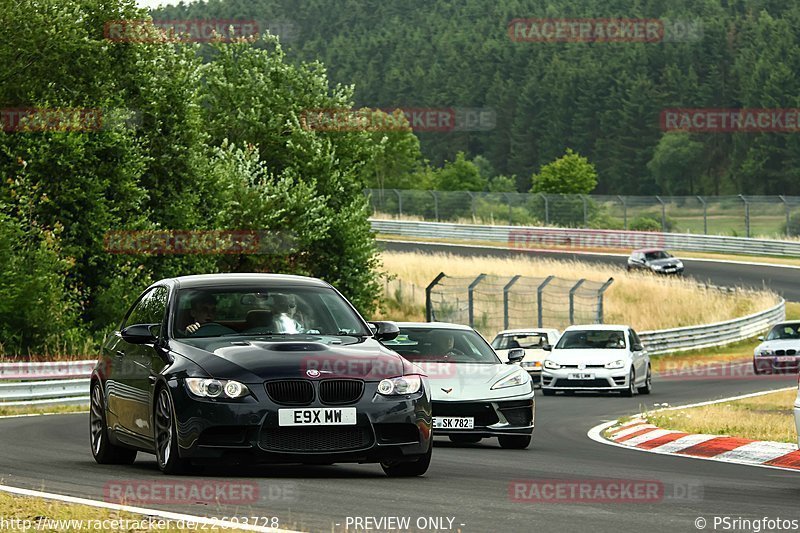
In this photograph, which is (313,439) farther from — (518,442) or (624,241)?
(624,241)

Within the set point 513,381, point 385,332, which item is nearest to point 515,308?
point 513,381

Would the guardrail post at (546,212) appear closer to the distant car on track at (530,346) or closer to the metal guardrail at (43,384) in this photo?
the distant car on track at (530,346)

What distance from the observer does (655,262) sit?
62.7 meters

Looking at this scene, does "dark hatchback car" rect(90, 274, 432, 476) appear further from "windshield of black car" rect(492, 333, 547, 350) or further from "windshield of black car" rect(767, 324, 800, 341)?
"windshield of black car" rect(767, 324, 800, 341)

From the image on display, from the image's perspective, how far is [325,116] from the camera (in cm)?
4812

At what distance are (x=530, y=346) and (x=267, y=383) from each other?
21.0m

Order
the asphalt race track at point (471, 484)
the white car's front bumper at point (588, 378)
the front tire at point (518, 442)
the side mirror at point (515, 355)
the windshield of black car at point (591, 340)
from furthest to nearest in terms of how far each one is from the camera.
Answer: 1. the windshield of black car at point (591, 340)
2. the white car's front bumper at point (588, 378)
3. the side mirror at point (515, 355)
4. the front tire at point (518, 442)
5. the asphalt race track at point (471, 484)

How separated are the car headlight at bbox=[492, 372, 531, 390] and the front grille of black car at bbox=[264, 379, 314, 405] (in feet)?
19.2

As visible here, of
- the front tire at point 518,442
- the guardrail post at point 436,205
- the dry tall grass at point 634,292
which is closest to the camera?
the front tire at point 518,442

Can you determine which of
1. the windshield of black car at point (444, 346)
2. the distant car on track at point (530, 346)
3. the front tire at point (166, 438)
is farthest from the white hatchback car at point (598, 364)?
the front tire at point (166, 438)

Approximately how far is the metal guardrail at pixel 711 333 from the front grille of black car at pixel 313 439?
103ft

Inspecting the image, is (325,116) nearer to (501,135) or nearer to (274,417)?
(274,417)

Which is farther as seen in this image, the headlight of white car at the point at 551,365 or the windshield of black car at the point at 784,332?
the windshield of black car at the point at 784,332

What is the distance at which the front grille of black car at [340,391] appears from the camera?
9.97 m
